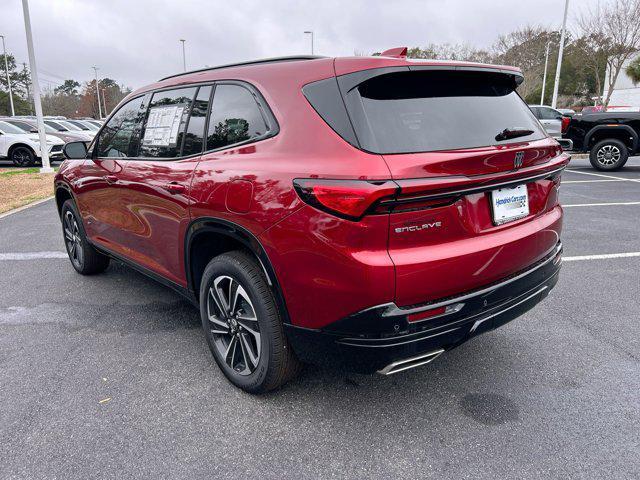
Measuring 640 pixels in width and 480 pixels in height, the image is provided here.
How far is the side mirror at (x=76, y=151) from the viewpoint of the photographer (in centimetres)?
420

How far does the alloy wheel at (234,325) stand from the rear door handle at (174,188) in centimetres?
58

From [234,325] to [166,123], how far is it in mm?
1462

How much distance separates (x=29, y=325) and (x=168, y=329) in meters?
1.10

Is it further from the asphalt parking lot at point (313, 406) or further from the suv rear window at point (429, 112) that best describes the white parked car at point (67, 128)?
the suv rear window at point (429, 112)

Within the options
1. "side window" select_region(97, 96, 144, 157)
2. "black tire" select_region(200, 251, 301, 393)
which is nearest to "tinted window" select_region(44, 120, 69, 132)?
"side window" select_region(97, 96, 144, 157)

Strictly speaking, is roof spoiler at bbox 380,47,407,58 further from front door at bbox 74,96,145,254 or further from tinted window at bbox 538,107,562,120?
tinted window at bbox 538,107,562,120

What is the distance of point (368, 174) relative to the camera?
1.90 m

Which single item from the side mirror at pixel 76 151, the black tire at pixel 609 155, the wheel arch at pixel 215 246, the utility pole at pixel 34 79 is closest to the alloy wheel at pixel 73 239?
the side mirror at pixel 76 151

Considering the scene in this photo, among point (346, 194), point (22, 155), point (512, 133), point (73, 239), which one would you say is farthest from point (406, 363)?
point (22, 155)

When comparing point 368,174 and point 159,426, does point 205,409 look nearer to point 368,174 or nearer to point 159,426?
point 159,426

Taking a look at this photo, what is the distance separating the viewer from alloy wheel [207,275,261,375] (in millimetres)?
2568

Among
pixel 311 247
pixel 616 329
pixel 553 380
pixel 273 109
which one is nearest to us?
pixel 311 247

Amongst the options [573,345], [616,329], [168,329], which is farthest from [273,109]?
[616,329]

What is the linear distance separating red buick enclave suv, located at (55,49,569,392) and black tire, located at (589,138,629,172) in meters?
11.1
